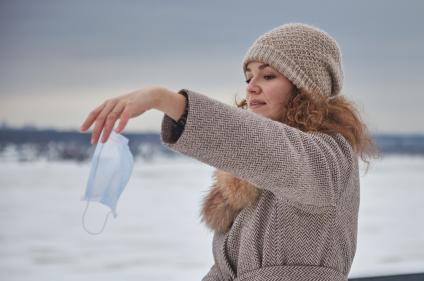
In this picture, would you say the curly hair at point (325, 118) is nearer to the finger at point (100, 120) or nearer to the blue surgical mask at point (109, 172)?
the blue surgical mask at point (109, 172)

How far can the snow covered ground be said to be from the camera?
585cm

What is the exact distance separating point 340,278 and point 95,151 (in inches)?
18.3

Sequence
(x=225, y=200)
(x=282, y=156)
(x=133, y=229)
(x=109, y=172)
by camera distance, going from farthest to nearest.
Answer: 1. (x=133, y=229)
2. (x=225, y=200)
3. (x=109, y=172)
4. (x=282, y=156)

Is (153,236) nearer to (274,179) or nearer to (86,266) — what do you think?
(86,266)

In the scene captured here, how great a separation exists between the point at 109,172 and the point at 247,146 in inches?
9.2

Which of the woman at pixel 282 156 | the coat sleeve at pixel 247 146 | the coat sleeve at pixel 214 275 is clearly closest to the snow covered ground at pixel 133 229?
the coat sleeve at pixel 214 275

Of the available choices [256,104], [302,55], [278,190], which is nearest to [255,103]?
[256,104]

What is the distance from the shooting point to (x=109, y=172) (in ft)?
3.49

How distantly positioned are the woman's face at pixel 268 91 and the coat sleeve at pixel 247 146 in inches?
8.2

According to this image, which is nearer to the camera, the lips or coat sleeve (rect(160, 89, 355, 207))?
coat sleeve (rect(160, 89, 355, 207))

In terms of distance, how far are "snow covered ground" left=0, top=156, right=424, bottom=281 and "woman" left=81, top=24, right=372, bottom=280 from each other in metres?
3.17

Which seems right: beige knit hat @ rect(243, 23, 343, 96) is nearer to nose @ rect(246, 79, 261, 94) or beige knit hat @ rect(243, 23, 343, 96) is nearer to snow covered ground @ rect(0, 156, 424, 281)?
nose @ rect(246, 79, 261, 94)

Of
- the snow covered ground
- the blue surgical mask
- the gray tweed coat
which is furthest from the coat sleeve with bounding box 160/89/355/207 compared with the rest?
the snow covered ground

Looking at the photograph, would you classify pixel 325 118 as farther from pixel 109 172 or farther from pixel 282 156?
pixel 109 172
